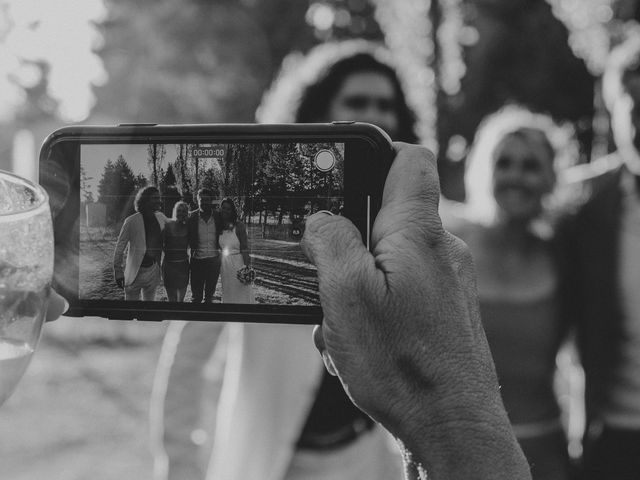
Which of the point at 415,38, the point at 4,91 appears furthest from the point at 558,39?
the point at 4,91

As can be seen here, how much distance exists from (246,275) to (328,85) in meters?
1.63

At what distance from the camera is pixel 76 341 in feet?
33.4

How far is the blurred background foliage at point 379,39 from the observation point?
48.1 ft

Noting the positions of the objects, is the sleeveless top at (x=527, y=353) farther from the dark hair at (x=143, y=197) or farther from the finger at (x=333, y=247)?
the finger at (x=333, y=247)

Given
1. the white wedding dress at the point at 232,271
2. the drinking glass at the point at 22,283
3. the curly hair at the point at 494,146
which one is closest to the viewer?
the drinking glass at the point at 22,283

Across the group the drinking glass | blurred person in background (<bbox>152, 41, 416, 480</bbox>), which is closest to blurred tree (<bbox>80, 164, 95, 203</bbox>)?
the drinking glass

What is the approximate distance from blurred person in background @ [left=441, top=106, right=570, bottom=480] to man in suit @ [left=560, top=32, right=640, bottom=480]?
135 mm

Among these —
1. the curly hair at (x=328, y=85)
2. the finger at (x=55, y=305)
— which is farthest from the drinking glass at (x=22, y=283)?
the curly hair at (x=328, y=85)

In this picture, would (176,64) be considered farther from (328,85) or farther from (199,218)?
(199,218)

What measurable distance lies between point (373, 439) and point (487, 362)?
1.34 meters

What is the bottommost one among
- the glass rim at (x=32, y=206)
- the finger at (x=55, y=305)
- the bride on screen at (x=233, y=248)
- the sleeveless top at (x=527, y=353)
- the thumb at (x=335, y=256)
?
the sleeveless top at (x=527, y=353)

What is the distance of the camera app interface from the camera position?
140 cm

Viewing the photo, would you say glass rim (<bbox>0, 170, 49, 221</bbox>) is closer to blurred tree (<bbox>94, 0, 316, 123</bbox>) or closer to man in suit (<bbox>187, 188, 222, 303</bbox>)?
man in suit (<bbox>187, 188, 222, 303</bbox>)

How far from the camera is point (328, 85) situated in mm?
2908
